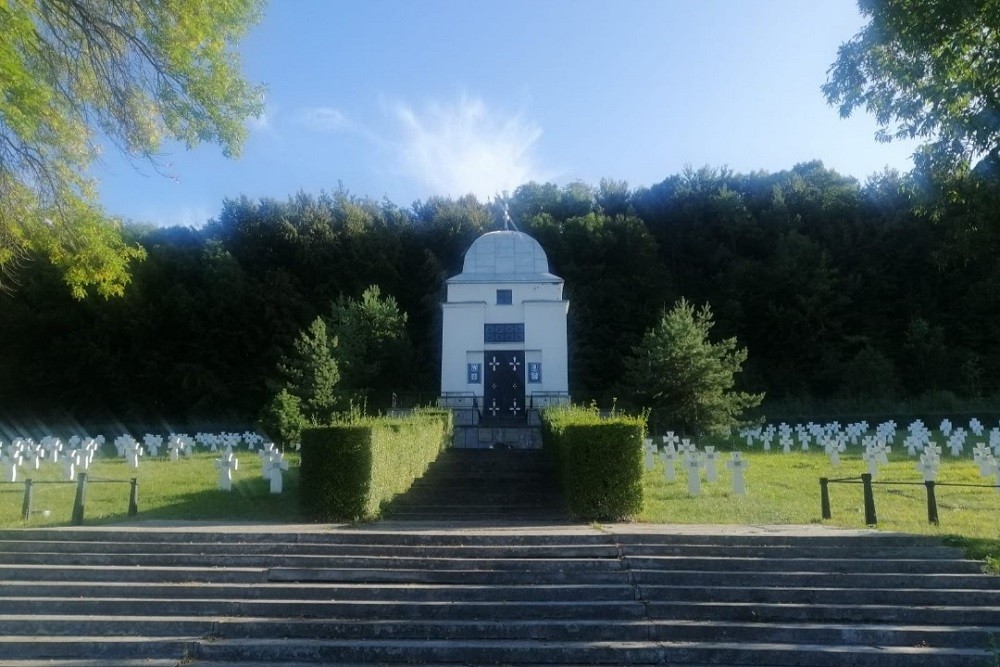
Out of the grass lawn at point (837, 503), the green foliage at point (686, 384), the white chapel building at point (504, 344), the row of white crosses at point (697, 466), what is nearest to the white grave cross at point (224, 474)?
the grass lawn at point (837, 503)

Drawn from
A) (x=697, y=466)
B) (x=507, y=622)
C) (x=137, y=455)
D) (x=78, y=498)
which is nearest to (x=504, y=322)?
(x=137, y=455)

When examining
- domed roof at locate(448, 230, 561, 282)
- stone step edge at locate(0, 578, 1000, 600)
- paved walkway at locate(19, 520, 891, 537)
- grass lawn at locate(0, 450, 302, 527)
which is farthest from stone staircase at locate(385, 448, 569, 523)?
domed roof at locate(448, 230, 561, 282)

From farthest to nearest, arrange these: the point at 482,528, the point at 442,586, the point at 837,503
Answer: the point at 837,503 < the point at 482,528 < the point at 442,586

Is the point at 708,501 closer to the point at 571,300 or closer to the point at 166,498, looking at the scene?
the point at 166,498

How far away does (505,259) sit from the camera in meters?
29.4

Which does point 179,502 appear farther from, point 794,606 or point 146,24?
point 794,606

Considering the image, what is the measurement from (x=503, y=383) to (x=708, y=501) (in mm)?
13747

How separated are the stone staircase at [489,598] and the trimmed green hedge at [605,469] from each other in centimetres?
193

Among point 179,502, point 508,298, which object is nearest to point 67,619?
point 179,502

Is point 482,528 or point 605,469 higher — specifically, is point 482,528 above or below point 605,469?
below

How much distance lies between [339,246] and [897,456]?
107 feet

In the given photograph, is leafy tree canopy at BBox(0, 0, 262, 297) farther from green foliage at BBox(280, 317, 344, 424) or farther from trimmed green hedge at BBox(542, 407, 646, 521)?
green foliage at BBox(280, 317, 344, 424)

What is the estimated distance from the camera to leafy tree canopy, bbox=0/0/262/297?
9992 millimetres

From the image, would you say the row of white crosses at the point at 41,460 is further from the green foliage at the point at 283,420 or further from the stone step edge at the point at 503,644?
the stone step edge at the point at 503,644
